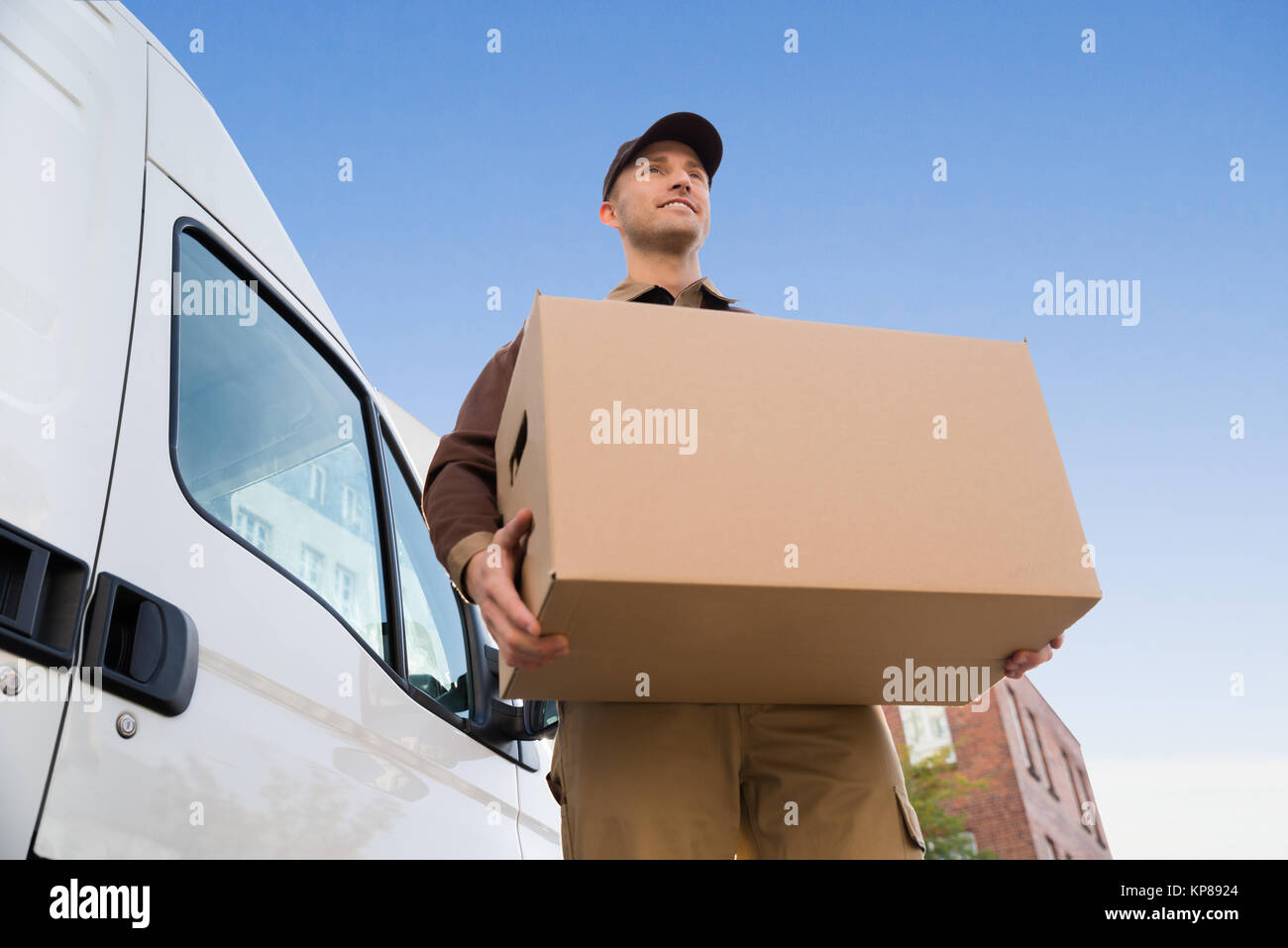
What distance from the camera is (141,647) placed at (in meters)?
1.27

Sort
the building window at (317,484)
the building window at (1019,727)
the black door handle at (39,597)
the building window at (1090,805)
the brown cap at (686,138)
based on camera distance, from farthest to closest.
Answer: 1. the building window at (1090,805)
2. the building window at (1019,727)
3. the brown cap at (686,138)
4. the building window at (317,484)
5. the black door handle at (39,597)

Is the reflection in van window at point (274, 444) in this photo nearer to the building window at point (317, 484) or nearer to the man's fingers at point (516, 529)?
the building window at point (317, 484)

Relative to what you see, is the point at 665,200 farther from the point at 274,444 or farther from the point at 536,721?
the point at 536,721

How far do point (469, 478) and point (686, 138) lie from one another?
1.13 m

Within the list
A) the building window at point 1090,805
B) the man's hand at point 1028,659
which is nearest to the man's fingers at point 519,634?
the man's hand at point 1028,659

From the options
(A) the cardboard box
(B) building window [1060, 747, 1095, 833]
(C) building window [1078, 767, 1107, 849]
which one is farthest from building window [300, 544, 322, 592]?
(C) building window [1078, 767, 1107, 849]

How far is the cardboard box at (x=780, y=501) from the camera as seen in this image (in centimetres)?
121

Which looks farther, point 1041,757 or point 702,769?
point 1041,757

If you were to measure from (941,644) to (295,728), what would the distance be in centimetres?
106

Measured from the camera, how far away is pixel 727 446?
129cm

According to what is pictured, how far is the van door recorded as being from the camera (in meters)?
1.26

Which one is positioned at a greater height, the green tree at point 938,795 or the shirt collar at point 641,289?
the shirt collar at point 641,289

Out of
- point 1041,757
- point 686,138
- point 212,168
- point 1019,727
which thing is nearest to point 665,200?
point 686,138
